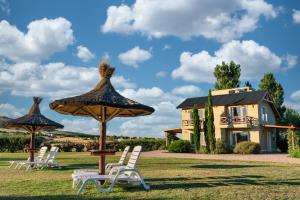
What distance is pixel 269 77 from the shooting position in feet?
177

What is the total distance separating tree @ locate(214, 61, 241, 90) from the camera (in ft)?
186

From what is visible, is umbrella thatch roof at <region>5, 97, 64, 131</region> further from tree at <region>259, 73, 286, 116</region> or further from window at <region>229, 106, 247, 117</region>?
tree at <region>259, 73, 286, 116</region>

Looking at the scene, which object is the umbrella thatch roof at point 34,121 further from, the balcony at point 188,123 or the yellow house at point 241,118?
the yellow house at point 241,118

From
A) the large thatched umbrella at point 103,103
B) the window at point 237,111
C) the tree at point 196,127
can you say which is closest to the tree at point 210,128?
the tree at point 196,127

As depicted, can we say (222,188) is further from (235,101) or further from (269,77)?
(269,77)

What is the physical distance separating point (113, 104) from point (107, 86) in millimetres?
1322

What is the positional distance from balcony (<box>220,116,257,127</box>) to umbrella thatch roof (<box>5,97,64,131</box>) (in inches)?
865

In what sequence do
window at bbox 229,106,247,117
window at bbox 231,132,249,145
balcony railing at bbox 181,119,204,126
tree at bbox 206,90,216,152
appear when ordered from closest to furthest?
tree at bbox 206,90,216,152 → window at bbox 231,132,249,145 → window at bbox 229,106,247,117 → balcony railing at bbox 181,119,204,126

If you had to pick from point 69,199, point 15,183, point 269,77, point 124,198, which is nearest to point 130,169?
point 124,198

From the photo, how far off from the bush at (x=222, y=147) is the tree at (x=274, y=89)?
813 inches

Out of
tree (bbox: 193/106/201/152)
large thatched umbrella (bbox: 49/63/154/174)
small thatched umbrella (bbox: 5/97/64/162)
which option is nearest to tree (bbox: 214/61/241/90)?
tree (bbox: 193/106/201/152)

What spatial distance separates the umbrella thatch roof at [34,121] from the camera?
A: 18.5m

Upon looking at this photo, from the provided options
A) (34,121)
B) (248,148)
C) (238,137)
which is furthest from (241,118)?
(34,121)

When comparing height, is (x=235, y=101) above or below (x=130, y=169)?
above
